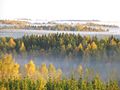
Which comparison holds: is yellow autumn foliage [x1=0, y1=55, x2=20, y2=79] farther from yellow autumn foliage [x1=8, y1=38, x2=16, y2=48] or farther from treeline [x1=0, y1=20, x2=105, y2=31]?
treeline [x1=0, y1=20, x2=105, y2=31]

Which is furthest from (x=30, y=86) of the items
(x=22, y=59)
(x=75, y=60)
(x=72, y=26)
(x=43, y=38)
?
(x=72, y=26)

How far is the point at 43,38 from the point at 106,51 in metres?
12.2

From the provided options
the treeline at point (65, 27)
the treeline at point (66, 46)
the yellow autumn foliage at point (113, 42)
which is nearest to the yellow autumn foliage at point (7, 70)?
the treeline at point (66, 46)

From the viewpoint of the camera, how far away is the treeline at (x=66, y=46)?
5438cm

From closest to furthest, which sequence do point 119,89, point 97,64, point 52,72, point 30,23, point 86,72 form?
point 119,89 → point 52,72 → point 86,72 → point 97,64 → point 30,23

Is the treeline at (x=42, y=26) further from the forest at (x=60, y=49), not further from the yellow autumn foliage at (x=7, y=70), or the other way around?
the yellow autumn foliage at (x=7, y=70)

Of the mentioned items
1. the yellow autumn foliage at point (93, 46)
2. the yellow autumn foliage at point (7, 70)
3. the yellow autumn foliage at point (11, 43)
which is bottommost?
the yellow autumn foliage at point (11, 43)

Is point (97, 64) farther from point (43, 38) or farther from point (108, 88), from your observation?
point (108, 88)

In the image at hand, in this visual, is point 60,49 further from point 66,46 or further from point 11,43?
point 11,43

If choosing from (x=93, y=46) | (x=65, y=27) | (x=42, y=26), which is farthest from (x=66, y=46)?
(x=42, y=26)

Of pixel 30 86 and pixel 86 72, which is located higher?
pixel 30 86

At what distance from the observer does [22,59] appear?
55656 millimetres

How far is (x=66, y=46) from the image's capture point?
190 feet

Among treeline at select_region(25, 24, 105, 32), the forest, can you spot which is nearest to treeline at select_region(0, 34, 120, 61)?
the forest
